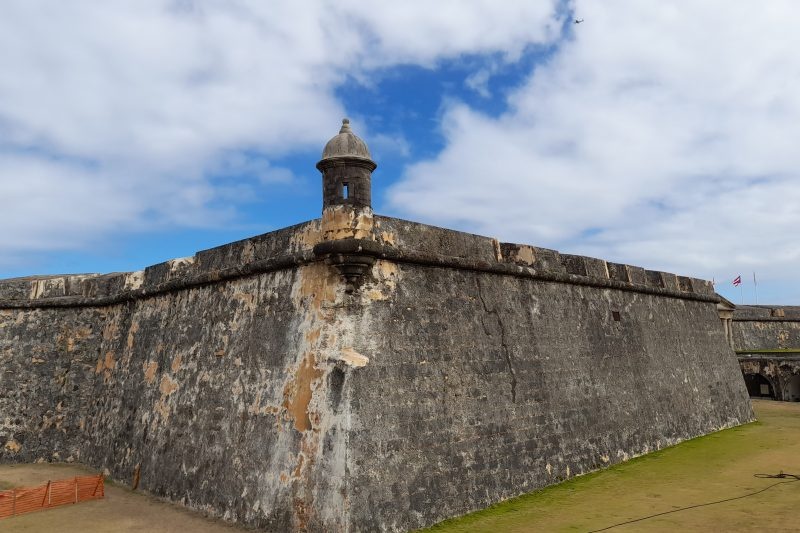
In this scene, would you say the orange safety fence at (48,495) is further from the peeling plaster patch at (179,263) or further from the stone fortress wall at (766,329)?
the stone fortress wall at (766,329)

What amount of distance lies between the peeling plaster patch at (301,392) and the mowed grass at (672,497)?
5.92 feet

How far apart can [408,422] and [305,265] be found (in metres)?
2.17

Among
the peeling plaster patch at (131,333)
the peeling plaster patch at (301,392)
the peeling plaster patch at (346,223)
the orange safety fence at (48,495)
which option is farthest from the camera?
the peeling plaster patch at (131,333)

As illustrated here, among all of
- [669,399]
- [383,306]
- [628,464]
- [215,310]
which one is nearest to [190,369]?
[215,310]

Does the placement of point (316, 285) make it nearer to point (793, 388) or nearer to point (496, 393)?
point (496, 393)

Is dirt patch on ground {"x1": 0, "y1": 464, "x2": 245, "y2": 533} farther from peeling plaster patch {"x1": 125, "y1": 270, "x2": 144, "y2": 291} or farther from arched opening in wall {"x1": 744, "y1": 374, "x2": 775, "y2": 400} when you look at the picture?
arched opening in wall {"x1": 744, "y1": 374, "x2": 775, "y2": 400}

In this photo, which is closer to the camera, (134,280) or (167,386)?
(167,386)

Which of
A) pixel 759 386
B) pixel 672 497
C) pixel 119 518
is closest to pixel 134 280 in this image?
pixel 119 518

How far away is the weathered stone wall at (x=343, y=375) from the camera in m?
6.32

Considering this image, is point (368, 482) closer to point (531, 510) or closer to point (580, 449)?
point (531, 510)

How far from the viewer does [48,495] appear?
766cm

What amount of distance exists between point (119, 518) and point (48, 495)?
1.23m

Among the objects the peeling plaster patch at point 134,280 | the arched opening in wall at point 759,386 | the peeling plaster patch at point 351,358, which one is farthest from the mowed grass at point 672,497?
the arched opening in wall at point 759,386

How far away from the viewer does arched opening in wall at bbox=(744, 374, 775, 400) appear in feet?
69.9
